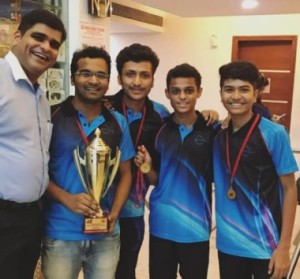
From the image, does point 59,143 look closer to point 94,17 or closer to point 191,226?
point 191,226

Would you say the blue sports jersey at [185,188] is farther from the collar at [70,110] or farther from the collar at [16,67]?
the collar at [16,67]

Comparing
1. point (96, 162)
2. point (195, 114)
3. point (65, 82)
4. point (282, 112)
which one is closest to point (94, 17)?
point (65, 82)

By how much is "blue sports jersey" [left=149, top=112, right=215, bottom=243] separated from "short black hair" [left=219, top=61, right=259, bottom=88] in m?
0.26

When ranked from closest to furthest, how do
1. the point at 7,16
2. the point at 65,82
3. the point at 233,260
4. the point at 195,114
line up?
the point at 233,260
the point at 195,114
the point at 7,16
the point at 65,82

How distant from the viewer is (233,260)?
1724 millimetres

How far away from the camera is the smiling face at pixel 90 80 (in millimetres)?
1658

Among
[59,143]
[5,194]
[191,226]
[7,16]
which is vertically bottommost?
[191,226]

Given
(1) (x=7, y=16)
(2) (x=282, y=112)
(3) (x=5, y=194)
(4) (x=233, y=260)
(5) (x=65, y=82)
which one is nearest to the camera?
(3) (x=5, y=194)

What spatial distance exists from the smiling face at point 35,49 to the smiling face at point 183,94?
0.56 metres

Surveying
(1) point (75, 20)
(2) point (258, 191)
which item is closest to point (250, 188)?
(2) point (258, 191)

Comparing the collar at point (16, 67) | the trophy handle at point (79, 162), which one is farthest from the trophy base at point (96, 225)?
the collar at point (16, 67)

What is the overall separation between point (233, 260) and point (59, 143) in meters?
0.84

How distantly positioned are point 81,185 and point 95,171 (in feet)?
0.26

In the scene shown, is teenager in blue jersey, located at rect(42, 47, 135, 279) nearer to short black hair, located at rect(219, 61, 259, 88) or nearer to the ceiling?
short black hair, located at rect(219, 61, 259, 88)
